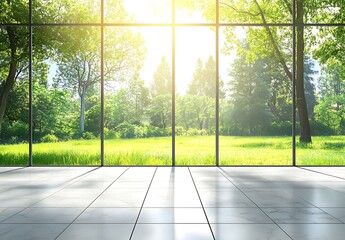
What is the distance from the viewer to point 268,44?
52.0 feet

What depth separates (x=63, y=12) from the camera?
44.0 ft

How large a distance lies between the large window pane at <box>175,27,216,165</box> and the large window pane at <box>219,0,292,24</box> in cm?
518

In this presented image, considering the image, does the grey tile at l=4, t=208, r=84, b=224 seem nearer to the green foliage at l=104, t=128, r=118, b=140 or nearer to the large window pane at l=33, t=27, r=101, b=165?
the large window pane at l=33, t=27, r=101, b=165

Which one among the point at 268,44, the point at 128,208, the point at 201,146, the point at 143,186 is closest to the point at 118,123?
the point at 201,146

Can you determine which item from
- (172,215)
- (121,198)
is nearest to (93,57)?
(121,198)

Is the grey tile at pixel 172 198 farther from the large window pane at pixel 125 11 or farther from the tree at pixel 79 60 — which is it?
the large window pane at pixel 125 11

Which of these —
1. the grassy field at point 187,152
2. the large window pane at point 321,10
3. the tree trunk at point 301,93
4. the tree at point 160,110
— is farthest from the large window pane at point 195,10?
the tree at point 160,110

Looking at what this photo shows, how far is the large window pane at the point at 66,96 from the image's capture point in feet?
43.7

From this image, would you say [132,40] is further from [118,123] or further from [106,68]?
[118,123]

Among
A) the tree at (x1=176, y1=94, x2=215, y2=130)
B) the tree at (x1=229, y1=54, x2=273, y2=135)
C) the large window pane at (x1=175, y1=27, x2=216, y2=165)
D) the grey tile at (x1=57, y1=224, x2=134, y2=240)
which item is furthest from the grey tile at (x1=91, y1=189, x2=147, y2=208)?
the tree at (x1=176, y1=94, x2=215, y2=130)

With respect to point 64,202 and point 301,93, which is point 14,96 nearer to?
point 301,93

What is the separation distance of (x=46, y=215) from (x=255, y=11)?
12.4 m

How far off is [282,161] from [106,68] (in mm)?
8926

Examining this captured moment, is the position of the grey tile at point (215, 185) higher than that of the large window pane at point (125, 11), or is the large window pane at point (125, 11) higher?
the large window pane at point (125, 11)
